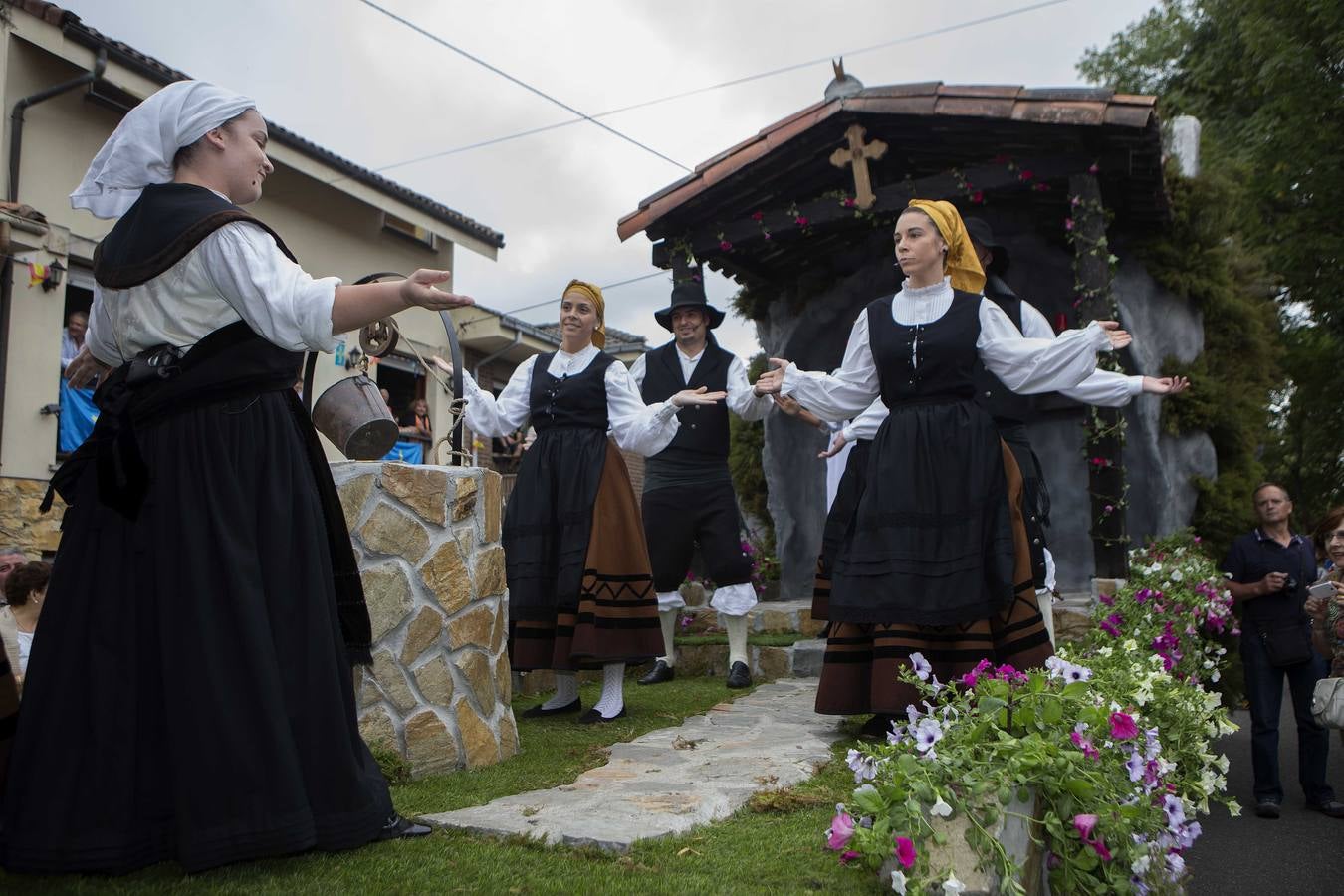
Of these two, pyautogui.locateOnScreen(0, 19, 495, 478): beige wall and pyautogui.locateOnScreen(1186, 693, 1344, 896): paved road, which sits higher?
pyautogui.locateOnScreen(0, 19, 495, 478): beige wall

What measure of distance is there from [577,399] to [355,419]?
4.85 ft

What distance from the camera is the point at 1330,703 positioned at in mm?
3908

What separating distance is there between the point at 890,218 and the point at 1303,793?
17.1 feet

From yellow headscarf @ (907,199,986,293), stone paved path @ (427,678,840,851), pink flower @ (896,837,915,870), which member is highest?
yellow headscarf @ (907,199,986,293)

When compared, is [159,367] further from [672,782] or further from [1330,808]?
[1330,808]

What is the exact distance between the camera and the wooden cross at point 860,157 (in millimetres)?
8016

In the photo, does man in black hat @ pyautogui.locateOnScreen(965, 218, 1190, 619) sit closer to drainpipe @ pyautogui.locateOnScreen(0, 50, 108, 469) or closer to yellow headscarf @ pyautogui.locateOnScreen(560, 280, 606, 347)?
yellow headscarf @ pyautogui.locateOnScreen(560, 280, 606, 347)

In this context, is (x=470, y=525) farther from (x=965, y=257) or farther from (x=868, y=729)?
(x=965, y=257)

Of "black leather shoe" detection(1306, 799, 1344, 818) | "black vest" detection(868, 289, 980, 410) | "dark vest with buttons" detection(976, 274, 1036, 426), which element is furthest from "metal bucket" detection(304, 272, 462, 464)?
"black leather shoe" detection(1306, 799, 1344, 818)

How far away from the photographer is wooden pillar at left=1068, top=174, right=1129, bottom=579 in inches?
286

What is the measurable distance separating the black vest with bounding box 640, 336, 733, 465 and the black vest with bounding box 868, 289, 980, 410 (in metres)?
2.08

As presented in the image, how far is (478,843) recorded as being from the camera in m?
2.63

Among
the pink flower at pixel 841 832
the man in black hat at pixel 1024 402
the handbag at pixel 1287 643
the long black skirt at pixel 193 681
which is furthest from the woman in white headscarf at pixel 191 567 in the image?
the handbag at pixel 1287 643

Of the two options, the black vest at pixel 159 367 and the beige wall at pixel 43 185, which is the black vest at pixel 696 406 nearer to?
the black vest at pixel 159 367
